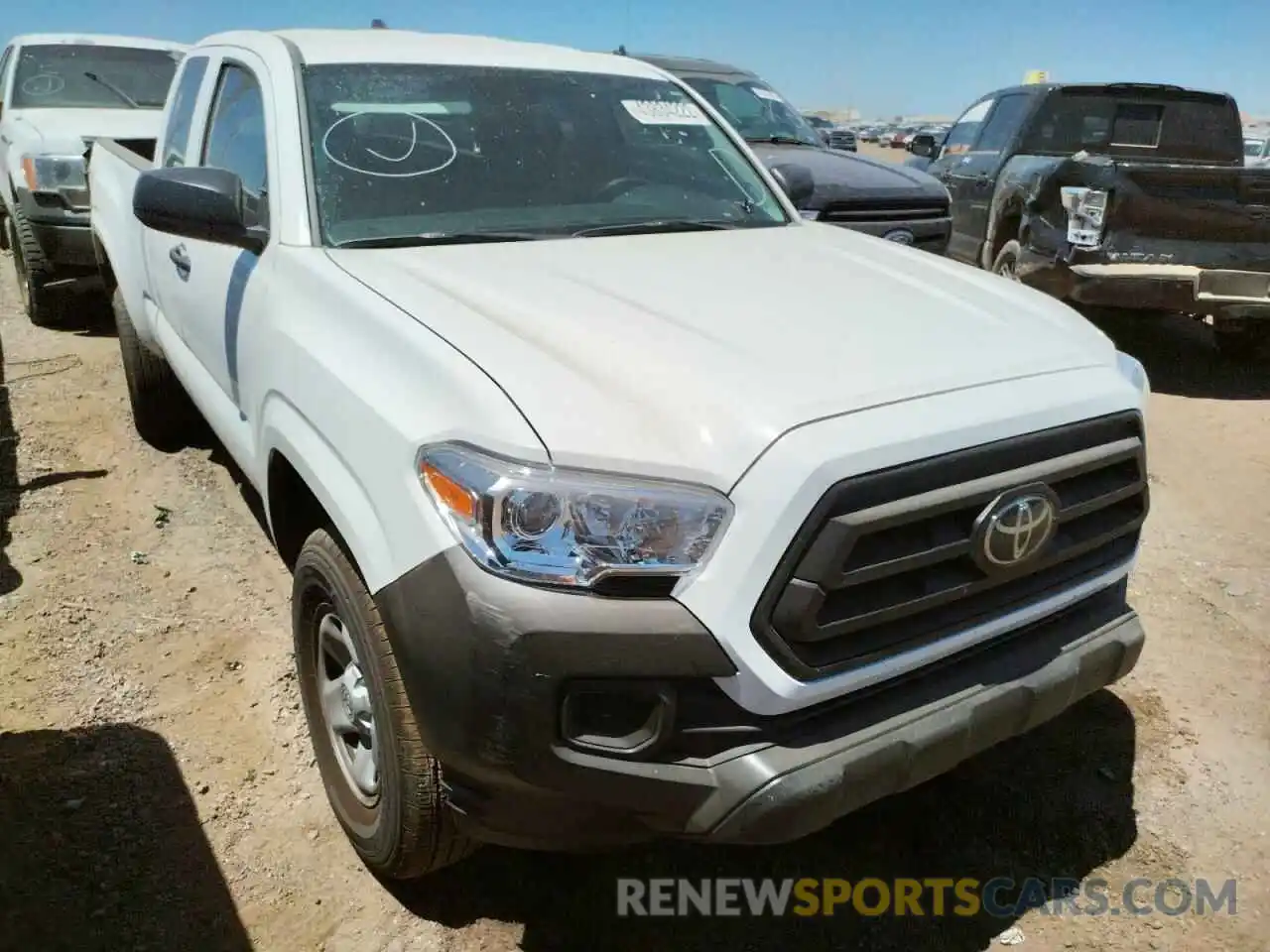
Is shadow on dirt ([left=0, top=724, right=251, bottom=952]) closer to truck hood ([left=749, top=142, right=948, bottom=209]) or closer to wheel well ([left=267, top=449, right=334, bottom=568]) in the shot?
wheel well ([left=267, top=449, right=334, bottom=568])

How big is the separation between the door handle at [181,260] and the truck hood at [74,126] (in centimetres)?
380

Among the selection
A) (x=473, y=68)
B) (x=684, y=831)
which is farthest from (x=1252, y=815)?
(x=473, y=68)

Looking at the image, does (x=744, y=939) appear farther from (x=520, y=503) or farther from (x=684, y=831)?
(x=520, y=503)

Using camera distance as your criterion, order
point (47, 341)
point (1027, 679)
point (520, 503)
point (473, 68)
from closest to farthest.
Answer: point (520, 503) → point (1027, 679) → point (473, 68) → point (47, 341)

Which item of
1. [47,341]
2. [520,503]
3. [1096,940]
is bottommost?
[47,341]

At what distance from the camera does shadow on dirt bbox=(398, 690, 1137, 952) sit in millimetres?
2355

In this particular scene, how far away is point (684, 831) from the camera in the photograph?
5.98ft

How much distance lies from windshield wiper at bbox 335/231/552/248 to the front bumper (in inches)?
44.4

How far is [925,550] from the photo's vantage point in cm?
188

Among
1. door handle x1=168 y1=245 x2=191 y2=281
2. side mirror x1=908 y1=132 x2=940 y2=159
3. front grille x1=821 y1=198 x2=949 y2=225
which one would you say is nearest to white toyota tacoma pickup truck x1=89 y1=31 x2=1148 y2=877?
door handle x1=168 y1=245 x2=191 y2=281

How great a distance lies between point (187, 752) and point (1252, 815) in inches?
116

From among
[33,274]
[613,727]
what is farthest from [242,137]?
[33,274]

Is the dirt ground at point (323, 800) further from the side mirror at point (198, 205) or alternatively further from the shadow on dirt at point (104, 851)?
the side mirror at point (198, 205)

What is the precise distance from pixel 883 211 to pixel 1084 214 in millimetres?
1243
